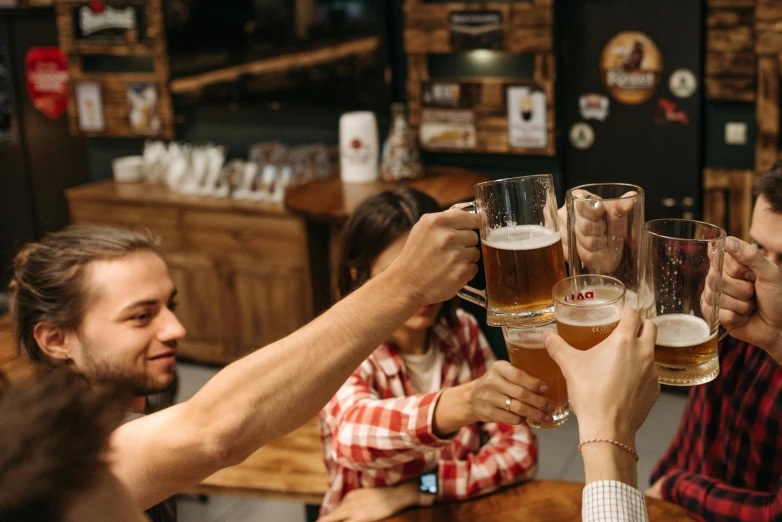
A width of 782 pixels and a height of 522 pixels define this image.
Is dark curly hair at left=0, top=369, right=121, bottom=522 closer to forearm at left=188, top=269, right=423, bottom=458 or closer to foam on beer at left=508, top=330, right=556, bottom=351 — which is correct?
forearm at left=188, top=269, right=423, bottom=458

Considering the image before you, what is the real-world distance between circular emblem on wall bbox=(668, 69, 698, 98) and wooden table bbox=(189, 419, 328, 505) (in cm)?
225

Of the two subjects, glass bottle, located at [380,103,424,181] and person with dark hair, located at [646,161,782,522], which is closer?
person with dark hair, located at [646,161,782,522]

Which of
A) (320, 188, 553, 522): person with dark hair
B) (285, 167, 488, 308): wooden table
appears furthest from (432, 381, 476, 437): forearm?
(285, 167, 488, 308): wooden table

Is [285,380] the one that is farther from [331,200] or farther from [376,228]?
[331,200]

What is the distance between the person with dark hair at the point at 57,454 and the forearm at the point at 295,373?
0.40m

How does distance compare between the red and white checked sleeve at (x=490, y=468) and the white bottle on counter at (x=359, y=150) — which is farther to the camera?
the white bottle on counter at (x=359, y=150)

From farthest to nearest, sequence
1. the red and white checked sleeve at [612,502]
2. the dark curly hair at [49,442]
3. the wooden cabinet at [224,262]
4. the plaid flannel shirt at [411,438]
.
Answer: the wooden cabinet at [224,262] < the plaid flannel shirt at [411,438] < the red and white checked sleeve at [612,502] < the dark curly hair at [49,442]

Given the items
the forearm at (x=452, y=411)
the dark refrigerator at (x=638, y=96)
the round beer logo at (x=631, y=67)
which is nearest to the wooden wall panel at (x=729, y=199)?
the dark refrigerator at (x=638, y=96)

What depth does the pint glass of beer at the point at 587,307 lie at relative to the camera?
3.84ft

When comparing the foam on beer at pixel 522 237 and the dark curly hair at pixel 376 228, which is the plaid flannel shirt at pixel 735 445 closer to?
the dark curly hair at pixel 376 228

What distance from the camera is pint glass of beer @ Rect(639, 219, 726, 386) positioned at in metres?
1.23

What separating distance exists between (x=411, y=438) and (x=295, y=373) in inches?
18.1

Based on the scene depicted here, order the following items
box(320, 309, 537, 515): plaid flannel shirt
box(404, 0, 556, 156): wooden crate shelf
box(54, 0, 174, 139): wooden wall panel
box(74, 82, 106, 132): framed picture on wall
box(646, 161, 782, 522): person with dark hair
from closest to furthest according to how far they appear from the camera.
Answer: box(646, 161, 782, 522): person with dark hair → box(320, 309, 537, 515): plaid flannel shirt → box(404, 0, 556, 156): wooden crate shelf → box(54, 0, 174, 139): wooden wall panel → box(74, 82, 106, 132): framed picture on wall

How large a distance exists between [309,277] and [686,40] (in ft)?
6.27
